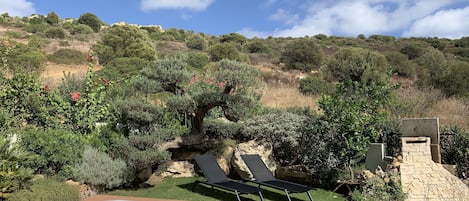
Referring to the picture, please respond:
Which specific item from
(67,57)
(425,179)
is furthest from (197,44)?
(425,179)

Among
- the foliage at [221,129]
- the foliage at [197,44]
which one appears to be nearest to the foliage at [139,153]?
the foliage at [221,129]

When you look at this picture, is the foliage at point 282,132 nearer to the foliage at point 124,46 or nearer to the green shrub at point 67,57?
the foliage at point 124,46

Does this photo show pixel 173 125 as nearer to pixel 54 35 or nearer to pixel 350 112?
pixel 350 112

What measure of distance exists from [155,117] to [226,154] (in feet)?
6.07

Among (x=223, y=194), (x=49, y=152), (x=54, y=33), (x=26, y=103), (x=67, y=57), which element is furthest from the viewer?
(x=54, y=33)

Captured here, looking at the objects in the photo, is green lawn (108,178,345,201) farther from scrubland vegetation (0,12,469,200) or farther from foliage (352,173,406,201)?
foliage (352,173,406,201)

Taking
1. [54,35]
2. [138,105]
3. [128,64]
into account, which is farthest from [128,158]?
[54,35]

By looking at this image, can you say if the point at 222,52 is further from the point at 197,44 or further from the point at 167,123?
the point at 167,123

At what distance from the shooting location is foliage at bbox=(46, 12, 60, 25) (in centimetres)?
4550

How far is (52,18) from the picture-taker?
151 ft

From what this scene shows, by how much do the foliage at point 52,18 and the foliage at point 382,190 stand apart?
45.7m

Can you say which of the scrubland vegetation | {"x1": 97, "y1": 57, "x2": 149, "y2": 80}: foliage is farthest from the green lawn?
{"x1": 97, "y1": 57, "x2": 149, "y2": 80}: foliage

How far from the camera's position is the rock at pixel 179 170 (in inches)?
366

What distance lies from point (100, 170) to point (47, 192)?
1.62 meters
